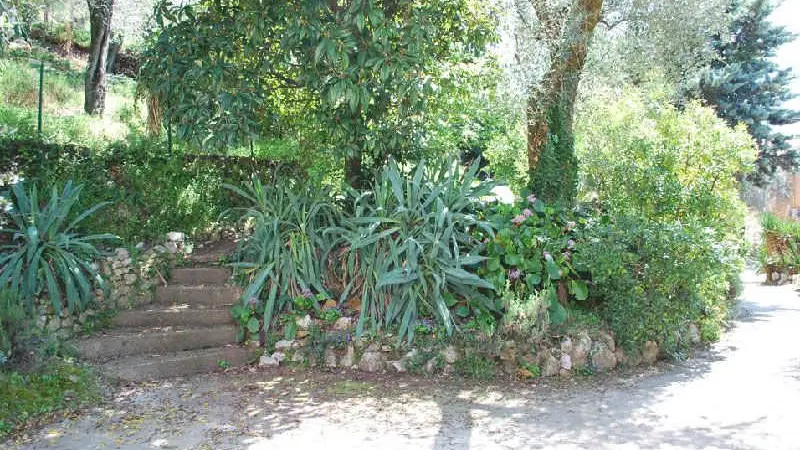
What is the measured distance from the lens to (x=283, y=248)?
247 inches

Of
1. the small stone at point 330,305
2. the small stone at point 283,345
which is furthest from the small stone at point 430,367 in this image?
the small stone at point 283,345

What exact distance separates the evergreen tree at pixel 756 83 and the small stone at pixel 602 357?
12.3m

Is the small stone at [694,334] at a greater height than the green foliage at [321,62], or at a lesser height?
lesser

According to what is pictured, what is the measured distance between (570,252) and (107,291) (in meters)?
4.38

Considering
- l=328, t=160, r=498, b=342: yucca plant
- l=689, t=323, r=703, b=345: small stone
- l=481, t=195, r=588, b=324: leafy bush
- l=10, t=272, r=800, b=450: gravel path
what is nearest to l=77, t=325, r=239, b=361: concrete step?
l=10, t=272, r=800, b=450: gravel path

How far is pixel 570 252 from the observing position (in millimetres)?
6211

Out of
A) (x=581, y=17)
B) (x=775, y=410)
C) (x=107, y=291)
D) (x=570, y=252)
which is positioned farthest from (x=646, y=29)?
(x=107, y=291)

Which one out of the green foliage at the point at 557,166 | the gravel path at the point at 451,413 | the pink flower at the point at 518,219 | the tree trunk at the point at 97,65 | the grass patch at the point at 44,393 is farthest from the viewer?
the tree trunk at the point at 97,65

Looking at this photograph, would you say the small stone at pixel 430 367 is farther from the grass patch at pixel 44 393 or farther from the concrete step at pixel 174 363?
the grass patch at pixel 44 393

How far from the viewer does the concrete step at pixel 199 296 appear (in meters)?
6.30

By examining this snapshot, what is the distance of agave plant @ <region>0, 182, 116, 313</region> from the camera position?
18.2 feet

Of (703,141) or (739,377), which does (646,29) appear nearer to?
(703,141)

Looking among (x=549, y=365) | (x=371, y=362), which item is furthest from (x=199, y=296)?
(x=549, y=365)

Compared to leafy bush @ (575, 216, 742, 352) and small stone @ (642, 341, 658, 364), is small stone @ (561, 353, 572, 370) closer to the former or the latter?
leafy bush @ (575, 216, 742, 352)
